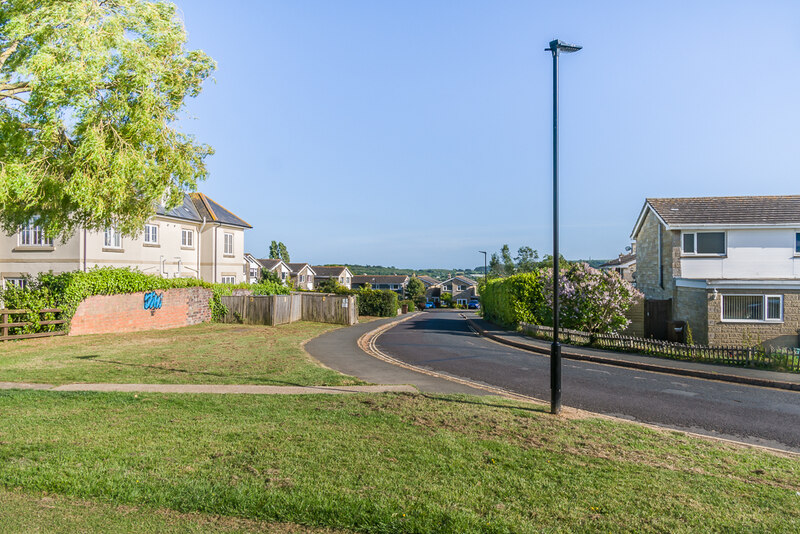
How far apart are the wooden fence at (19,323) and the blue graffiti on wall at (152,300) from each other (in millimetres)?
4399

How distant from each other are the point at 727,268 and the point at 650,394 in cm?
1846

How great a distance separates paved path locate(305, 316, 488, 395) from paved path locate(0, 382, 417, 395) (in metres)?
0.90

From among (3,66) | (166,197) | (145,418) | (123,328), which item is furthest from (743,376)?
(123,328)

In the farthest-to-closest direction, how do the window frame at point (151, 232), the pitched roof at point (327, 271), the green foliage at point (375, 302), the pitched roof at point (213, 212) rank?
the pitched roof at point (327, 271)
the green foliage at point (375, 302)
the pitched roof at point (213, 212)
the window frame at point (151, 232)

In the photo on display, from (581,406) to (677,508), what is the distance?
212 inches

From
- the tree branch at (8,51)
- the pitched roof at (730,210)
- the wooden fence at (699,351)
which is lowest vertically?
the wooden fence at (699,351)

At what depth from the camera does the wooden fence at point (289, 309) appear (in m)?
31.4

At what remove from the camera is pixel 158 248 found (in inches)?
1278

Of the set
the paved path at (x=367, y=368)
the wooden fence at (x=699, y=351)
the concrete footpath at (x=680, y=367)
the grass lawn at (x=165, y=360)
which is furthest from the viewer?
the wooden fence at (x=699, y=351)

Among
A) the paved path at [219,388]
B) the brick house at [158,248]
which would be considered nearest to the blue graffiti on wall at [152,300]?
the brick house at [158,248]

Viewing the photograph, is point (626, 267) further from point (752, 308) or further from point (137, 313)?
point (137, 313)

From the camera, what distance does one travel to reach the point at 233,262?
3925cm

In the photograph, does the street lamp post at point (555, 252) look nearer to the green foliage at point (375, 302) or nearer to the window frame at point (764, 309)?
the window frame at point (764, 309)

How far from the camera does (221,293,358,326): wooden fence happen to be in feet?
103
